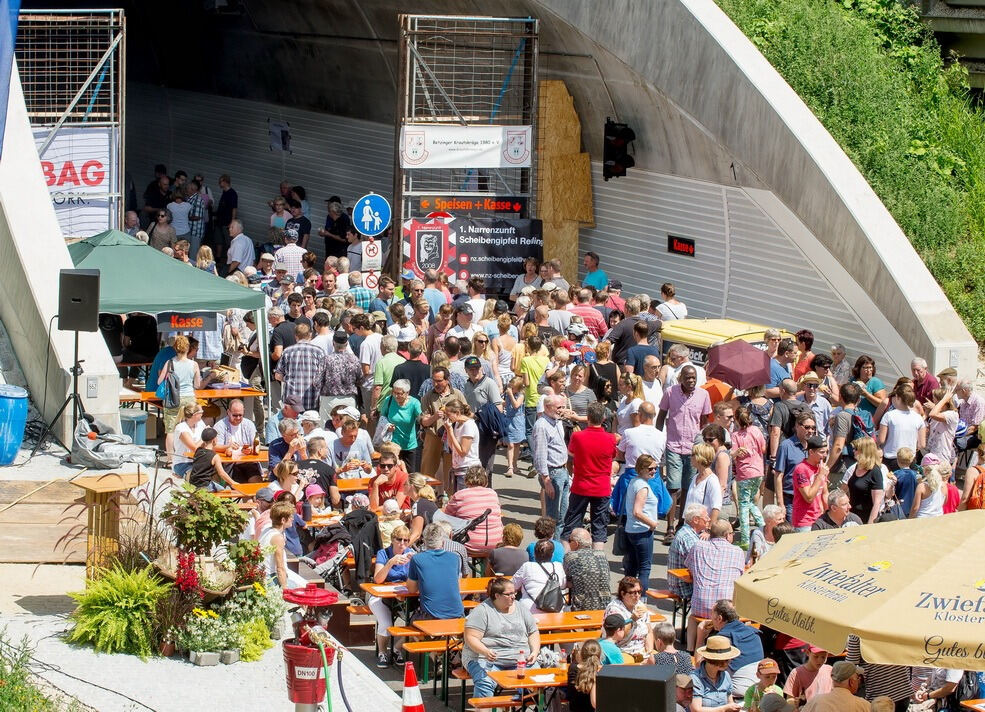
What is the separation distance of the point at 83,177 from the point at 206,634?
38.2 feet

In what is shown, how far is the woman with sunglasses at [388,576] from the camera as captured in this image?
11.3 m

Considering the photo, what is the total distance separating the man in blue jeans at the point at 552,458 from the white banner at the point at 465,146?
7.69 meters

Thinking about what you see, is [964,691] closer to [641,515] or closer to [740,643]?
[740,643]

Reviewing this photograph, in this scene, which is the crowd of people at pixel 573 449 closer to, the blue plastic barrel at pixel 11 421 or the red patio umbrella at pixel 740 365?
the red patio umbrella at pixel 740 365

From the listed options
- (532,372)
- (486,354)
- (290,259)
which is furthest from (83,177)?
(532,372)

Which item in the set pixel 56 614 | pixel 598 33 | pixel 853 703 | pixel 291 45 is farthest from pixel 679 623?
pixel 291 45

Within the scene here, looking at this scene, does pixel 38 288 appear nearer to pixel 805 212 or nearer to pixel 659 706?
pixel 805 212

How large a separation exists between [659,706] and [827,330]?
42.6ft

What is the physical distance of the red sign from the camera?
69.0ft

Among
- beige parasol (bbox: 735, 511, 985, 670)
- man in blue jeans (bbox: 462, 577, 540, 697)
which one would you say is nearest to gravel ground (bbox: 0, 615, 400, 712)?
man in blue jeans (bbox: 462, 577, 540, 697)

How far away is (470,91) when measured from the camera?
2348cm

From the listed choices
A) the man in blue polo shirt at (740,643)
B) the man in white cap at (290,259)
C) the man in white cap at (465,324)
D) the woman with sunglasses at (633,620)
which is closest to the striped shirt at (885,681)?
the man in blue polo shirt at (740,643)

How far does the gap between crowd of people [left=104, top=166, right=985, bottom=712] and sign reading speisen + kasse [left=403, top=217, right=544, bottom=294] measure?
1495 mm

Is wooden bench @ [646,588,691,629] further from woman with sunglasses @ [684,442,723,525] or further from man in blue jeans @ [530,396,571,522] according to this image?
man in blue jeans @ [530,396,571,522]
